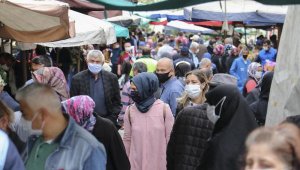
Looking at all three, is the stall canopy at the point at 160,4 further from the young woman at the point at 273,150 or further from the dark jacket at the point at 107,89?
the dark jacket at the point at 107,89

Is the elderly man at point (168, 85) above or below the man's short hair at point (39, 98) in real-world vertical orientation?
below

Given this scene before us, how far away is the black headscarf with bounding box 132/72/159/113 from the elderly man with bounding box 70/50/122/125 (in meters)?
2.49

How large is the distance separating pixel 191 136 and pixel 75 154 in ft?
6.65

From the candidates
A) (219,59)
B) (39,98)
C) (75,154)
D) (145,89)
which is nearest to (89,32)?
(145,89)

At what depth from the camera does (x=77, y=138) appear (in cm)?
431

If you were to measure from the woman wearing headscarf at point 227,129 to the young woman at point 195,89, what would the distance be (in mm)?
1606

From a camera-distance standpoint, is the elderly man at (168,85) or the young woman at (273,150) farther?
the elderly man at (168,85)

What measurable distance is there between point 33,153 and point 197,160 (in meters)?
2.11

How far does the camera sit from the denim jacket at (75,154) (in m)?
4.23

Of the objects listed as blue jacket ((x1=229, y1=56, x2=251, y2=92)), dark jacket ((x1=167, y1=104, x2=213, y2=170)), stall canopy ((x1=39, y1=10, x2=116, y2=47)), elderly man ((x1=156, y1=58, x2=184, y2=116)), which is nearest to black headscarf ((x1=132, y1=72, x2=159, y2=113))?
dark jacket ((x1=167, y1=104, x2=213, y2=170))

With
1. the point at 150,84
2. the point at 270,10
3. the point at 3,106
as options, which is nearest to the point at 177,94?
the point at 150,84

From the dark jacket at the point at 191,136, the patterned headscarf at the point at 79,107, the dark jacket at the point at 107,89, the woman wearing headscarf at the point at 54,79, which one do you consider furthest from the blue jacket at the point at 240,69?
the patterned headscarf at the point at 79,107

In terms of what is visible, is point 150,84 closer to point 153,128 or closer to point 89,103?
point 153,128

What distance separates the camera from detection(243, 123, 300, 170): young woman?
292cm
